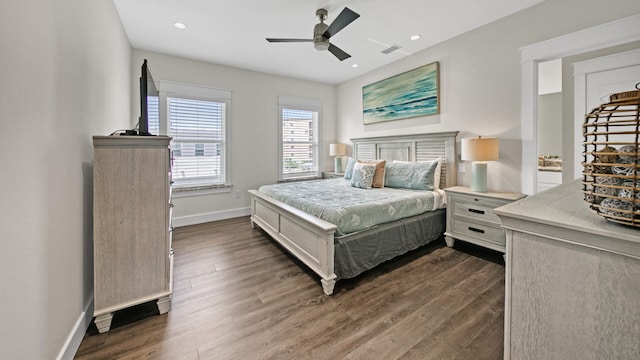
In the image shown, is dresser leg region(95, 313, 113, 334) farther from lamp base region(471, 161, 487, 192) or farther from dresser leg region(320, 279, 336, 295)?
lamp base region(471, 161, 487, 192)

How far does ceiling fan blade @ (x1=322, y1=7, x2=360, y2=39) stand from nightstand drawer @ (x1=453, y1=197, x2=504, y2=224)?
2.32m

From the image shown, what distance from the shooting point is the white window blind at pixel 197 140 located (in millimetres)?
4027

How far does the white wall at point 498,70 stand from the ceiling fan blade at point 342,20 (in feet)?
6.26

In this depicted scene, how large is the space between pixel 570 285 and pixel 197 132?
15.2 ft

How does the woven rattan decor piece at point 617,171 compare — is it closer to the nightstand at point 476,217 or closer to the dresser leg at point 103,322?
the nightstand at point 476,217

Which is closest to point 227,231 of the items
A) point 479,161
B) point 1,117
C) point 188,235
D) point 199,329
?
point 188,235

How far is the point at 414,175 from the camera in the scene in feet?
11.3

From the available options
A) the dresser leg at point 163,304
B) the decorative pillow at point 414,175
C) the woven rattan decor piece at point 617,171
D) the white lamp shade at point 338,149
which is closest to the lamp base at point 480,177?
the decorative pillow at point 414,175

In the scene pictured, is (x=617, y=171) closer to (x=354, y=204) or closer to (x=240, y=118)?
(x=354, y=204)

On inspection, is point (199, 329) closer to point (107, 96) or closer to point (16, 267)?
point (16, 267)

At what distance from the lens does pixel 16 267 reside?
3.34 feet

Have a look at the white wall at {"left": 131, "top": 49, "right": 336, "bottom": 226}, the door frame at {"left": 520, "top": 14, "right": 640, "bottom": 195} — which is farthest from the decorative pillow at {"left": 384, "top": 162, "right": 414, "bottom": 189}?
the white wall at {"left": 131, "top": 49, "right": 336, "bottom": 226}

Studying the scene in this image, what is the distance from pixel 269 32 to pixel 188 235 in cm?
303

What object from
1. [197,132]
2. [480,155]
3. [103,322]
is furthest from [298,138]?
[103,322]
